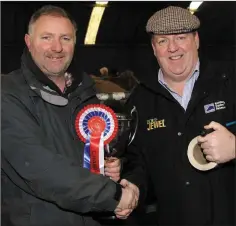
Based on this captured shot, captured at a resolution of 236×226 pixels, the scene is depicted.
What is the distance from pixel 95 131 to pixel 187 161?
519 millimetres

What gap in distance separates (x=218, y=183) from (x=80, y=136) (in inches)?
28.2

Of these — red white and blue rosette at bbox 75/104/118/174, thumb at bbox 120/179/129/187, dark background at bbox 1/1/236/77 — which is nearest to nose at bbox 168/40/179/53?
red white and blue rosette at bbox 75/104/118/174

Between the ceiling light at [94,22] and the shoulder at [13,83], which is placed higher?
the ceiling light at [94,22]

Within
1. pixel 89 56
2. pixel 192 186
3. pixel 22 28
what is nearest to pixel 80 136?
pixel 192 186

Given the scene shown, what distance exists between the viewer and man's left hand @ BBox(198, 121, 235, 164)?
1611 millimetres

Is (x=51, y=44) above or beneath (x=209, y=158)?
above

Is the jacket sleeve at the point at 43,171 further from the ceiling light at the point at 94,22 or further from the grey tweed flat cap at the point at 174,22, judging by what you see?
the ceiling light at the point at 94,22

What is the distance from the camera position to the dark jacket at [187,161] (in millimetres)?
1868

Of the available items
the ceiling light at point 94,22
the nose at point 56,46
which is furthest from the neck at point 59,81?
the ceiling light at point 94,22

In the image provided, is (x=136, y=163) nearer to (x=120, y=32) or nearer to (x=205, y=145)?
(x=205, y=145)

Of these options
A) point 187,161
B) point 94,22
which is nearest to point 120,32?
point 94,22

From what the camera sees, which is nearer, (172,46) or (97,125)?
(172,46)

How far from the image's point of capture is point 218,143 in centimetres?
161

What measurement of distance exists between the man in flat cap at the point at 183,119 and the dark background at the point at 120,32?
19.2 ft
